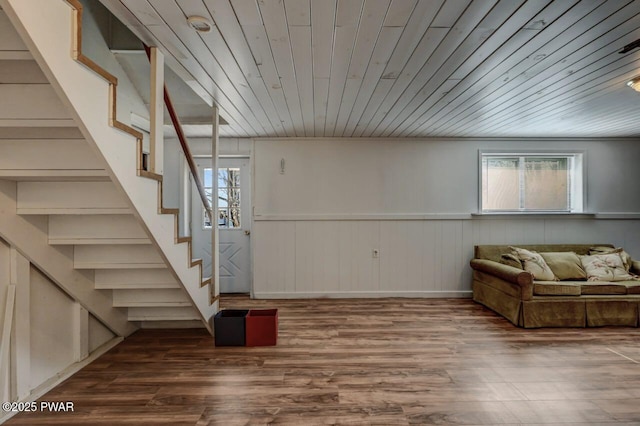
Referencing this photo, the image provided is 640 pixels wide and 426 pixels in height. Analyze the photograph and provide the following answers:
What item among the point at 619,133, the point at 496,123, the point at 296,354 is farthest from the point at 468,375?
the point at 619,133

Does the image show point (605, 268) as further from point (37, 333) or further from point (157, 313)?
point (37, 333)

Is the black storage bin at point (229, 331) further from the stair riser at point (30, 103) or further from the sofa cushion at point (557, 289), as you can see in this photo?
the sofa cushion at point (557, 289)

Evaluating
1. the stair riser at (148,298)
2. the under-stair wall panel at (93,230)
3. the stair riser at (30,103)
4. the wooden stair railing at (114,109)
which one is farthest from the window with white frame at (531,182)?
the stair riser at (30,103)

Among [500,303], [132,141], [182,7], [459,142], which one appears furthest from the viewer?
[459,142]

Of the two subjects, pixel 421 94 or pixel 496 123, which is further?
pixel 496 123

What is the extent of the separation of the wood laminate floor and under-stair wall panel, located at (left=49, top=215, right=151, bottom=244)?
1.09m

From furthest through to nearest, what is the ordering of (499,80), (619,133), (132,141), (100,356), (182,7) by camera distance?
(619,133) < (100,356) < (499,80) < (132,141) < (182,7)

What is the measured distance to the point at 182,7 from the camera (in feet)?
5.16

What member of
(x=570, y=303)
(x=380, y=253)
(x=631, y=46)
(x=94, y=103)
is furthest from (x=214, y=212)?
(x=570, y=303)

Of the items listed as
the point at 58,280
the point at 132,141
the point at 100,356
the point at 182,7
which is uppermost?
the point at 182,7

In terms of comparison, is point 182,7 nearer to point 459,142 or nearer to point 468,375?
point 468,375

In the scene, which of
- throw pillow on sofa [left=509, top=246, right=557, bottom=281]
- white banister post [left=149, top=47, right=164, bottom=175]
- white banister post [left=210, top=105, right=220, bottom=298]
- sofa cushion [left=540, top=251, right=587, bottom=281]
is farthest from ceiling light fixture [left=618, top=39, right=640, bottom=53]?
white banister post [left=210, top=105, right=220, bottom=298]

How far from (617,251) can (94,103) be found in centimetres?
554

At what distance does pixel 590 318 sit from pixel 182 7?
15.1 feet
